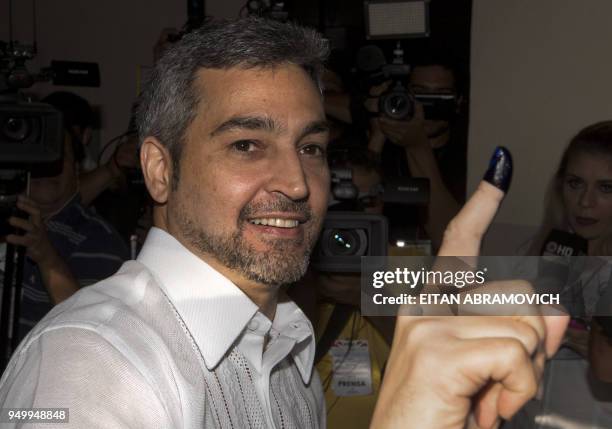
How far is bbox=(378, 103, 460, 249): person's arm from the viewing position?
187cm

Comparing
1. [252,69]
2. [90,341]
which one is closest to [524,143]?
[252,69]

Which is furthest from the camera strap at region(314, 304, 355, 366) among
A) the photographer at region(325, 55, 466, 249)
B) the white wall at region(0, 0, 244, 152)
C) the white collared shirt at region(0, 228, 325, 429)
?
the white wall at region(0, 0, 244, 152)

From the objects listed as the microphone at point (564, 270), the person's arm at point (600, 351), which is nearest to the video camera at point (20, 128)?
the microphone at point (564, 270)

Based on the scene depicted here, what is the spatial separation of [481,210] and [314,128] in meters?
0.46

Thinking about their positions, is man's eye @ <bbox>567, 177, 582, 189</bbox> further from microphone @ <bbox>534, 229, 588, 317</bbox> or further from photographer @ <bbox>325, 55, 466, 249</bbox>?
photographer @ <bbox>325, 55, 466, 249</bbox>

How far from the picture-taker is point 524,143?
7.99 feet

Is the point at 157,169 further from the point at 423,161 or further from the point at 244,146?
the point at 423,161

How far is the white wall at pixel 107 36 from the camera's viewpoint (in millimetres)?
3631

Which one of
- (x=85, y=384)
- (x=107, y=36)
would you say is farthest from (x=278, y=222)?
(x=107, y=36)

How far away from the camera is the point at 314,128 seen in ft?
3.35

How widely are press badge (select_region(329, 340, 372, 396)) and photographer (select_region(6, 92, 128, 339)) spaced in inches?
26.5

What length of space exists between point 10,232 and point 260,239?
3.22 ft

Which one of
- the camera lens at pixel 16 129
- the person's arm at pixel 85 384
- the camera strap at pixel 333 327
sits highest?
the camera lens at pixel 16 129

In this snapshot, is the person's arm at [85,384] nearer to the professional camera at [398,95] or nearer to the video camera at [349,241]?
the video camera at [349,241]
